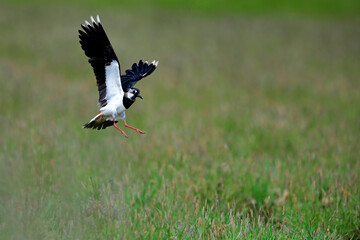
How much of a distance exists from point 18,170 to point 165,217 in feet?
6.03

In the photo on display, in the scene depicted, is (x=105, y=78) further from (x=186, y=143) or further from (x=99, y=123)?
(x=186, y=143)

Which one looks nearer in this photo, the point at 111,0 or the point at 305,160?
the point at 305,160

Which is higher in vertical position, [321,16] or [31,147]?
[321,16]

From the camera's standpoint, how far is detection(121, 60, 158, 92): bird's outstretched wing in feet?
10.2

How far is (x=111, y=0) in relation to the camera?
25844 millimetres

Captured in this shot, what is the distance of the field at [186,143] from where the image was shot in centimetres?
347

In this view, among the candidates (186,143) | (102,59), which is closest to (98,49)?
(102,59)

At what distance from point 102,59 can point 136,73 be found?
0.40 meters

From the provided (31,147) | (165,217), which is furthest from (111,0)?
(165,217)

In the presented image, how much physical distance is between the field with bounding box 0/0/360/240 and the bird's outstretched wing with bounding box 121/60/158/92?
3.57ft

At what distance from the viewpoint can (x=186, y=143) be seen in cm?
600

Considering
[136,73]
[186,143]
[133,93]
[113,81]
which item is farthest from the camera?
[186,143]

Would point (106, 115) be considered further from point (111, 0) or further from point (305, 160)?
point (111, 0)

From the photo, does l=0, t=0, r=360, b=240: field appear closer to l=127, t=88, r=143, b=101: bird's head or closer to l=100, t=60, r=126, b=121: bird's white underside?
l=100, t=60, r=126, b=121: bird's white underside
